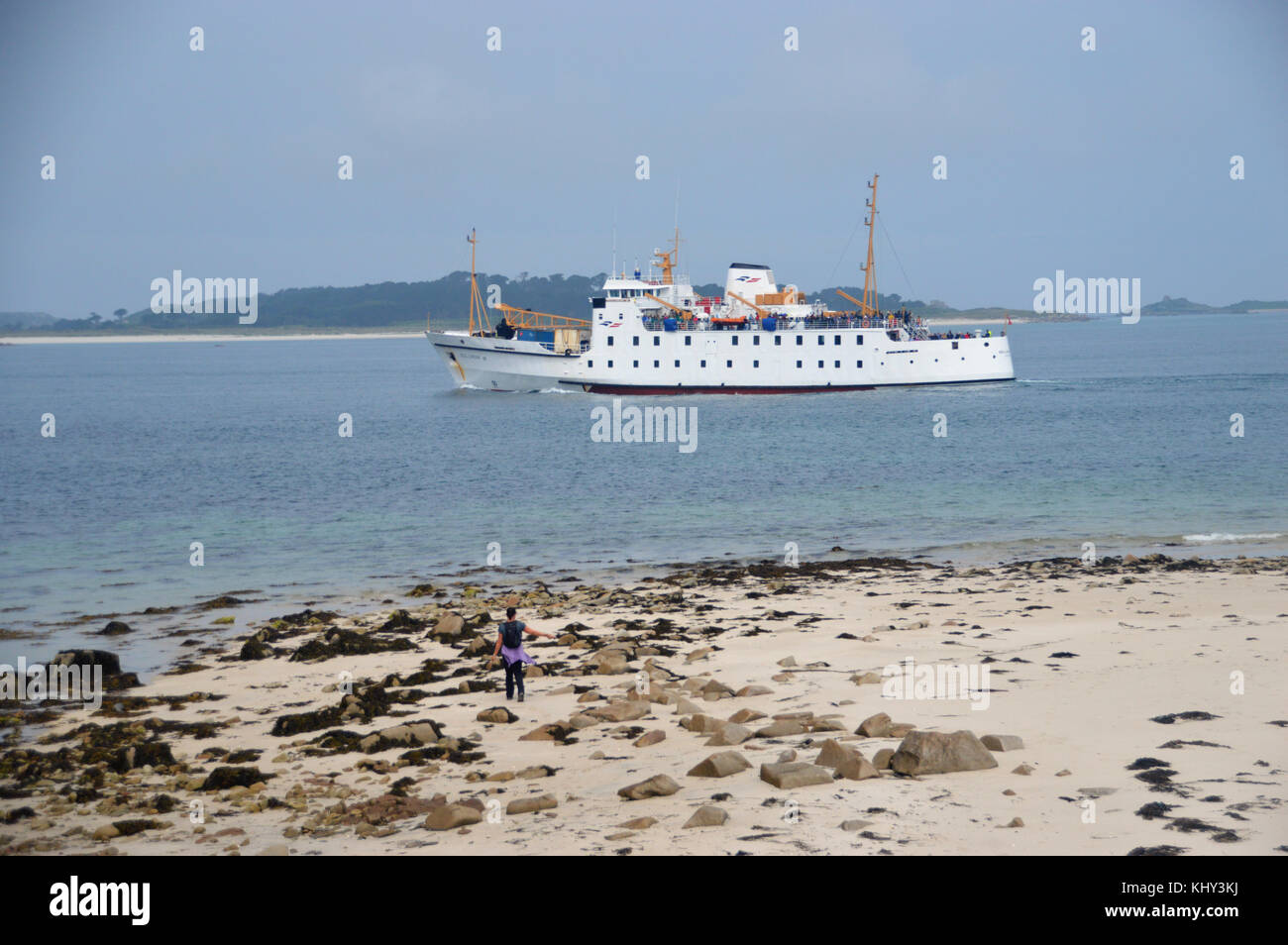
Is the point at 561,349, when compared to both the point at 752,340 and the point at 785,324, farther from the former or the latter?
the point at 785,324

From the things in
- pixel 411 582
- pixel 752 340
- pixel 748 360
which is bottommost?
pixel 411 582

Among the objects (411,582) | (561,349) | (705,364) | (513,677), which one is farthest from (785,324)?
(513,677)

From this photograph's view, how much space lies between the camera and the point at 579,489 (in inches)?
1316

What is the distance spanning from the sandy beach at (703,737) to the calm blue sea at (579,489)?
4781 mm

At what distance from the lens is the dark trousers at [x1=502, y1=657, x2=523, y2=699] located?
12.3m

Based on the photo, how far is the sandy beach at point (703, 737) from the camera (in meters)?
8.04

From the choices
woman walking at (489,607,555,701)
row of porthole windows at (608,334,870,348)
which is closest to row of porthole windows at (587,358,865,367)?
row of porthole windows at (608,334,870,348)

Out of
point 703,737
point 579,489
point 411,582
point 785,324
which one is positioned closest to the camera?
point 703,737

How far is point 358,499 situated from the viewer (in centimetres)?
3159

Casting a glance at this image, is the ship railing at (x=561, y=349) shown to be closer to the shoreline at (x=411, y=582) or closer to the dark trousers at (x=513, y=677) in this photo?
the shoreline at (x=411, y=582)

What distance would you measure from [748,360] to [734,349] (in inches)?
39.6

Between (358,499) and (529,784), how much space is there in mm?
23285
